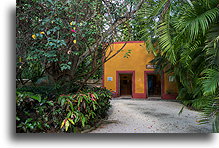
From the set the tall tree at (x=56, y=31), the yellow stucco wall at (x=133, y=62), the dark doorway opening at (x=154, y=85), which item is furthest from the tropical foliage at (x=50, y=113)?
the dark doorway opening at (x=154, y=85)

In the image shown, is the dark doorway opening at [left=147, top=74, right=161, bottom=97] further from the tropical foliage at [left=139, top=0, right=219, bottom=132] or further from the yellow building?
the tropical foliage at [left=139, top=0, right=219, bottom=132]

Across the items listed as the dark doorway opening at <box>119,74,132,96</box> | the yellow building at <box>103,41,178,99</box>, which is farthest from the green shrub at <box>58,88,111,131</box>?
the dark doorway opening at <box>119,74,132,96</box>

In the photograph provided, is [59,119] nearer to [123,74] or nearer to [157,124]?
[157,124]

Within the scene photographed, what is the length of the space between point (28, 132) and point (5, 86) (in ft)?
2.12

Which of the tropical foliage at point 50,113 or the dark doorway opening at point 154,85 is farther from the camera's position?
the dark doorway opening at point 154,85

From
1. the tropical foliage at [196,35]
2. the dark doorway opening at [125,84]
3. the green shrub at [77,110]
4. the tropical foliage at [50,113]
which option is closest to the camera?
the tropical foliage at [196,35]


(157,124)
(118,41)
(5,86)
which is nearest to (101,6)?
(118,41)

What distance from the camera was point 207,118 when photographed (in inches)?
61.6

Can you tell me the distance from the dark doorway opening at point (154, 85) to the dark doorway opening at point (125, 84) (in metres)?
0.52

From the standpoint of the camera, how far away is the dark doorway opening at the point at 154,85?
3.50 metres

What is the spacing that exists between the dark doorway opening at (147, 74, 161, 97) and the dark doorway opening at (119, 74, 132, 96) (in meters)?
0.52

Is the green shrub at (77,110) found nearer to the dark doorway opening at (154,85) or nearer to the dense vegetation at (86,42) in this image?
the dense vegetation at (86,42)

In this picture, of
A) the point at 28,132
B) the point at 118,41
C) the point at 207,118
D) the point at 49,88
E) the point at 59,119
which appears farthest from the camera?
the point at 118,41

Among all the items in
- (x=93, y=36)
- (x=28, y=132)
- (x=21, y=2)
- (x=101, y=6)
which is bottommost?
(x=28, y=132)
